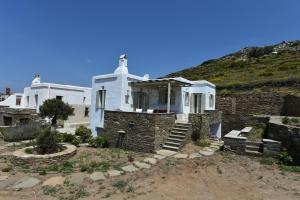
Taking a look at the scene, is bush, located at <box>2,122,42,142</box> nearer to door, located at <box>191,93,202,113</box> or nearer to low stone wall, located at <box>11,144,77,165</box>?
low stone wall, located at <box>11,144,77,165</box>

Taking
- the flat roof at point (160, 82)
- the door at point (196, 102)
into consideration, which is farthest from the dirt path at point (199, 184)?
the door at point (196, 102)

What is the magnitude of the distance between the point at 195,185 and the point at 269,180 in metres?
2.52

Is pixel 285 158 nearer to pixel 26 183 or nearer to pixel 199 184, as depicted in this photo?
pixel 199 184

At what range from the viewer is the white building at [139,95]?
14.8 m

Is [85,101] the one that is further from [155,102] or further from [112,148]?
[112,148]

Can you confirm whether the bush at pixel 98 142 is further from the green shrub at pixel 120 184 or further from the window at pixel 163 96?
the window at pixel 163 96

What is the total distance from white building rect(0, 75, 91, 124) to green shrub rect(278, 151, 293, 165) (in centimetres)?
2175

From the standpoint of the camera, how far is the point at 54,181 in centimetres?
703

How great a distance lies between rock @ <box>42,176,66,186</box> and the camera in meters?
6.86

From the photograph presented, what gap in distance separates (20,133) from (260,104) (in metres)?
20.2

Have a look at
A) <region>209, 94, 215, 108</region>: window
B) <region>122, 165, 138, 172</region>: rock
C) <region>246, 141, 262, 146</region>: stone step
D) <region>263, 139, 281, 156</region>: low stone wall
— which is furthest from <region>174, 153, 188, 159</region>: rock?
<region>209, 94, 215, 108</region>: window

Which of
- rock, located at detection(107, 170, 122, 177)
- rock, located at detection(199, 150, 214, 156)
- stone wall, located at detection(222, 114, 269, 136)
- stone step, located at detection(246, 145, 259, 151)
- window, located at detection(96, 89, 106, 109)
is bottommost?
rock, located at detection(107, 170, 122, 177)

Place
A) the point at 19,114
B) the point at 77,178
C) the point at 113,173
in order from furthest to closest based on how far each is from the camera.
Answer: the point at 19,114
the point at 113,173
the point at 77,178

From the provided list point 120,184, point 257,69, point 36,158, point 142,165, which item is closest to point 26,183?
point 36,158
